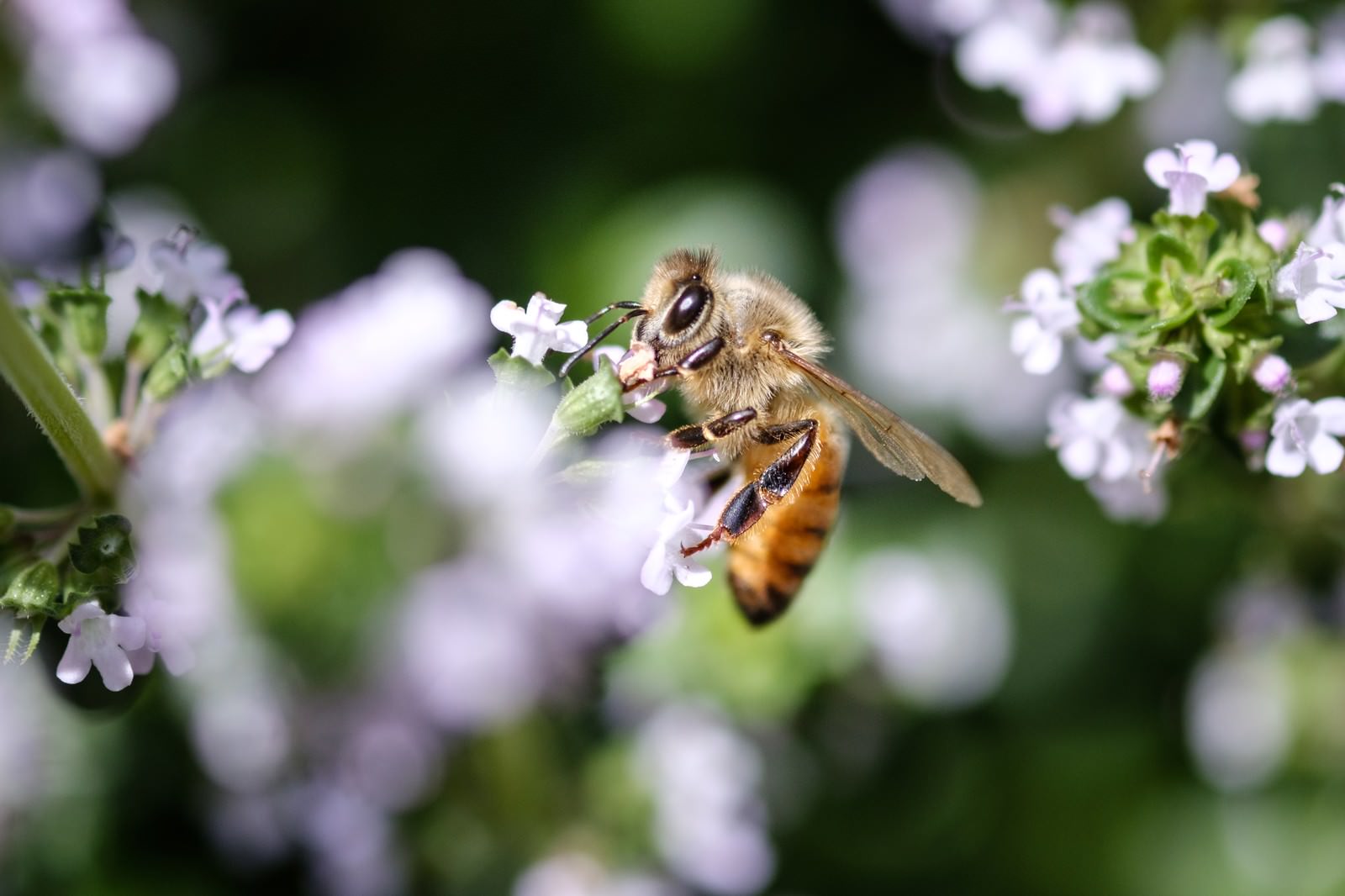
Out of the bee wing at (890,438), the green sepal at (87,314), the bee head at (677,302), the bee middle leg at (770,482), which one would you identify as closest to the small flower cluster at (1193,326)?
the bee wing at (890,438)

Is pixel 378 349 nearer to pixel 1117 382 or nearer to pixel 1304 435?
pixel 1117 382

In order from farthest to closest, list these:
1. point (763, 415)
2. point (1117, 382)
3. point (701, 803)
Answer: point (701, 803) < point (763, 415) < point (1117, 382)

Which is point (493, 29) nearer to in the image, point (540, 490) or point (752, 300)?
point (540, 490)

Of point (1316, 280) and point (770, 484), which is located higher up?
point (1316, 280)

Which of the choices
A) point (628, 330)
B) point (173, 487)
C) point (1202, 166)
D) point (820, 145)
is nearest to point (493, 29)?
point (820, 145)

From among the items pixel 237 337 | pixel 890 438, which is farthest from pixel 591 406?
pixel 237 337

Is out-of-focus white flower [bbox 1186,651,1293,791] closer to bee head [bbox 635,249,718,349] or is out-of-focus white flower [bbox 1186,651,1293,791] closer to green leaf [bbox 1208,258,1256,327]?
green leaf [bbox 1208,258,1256,327]
